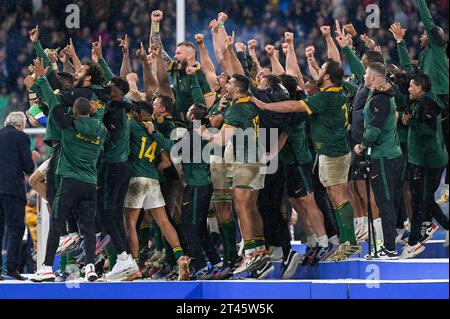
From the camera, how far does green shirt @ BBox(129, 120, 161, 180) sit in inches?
366

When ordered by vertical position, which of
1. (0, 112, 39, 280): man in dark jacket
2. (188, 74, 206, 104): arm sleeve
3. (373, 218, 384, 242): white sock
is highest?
(188, 74, 206, 104): arm sleeve

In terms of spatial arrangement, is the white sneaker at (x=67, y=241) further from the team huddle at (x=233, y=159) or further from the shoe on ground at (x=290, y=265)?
the shoe on ground at (x=290, y=265)

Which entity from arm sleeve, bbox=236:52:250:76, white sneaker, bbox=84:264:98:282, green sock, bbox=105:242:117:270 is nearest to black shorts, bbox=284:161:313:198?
arm sleeve, bbox=236:52:250:76

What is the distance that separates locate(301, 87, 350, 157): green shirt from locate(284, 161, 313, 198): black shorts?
0.19 metres

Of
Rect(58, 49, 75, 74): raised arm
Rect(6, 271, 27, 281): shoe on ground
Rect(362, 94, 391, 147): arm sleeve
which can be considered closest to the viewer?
Rect(362, 94, 391, 147): arm sleeve

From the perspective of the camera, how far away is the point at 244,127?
8.84m

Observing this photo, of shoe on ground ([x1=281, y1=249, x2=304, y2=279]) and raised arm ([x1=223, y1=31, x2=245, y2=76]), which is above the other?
raised arm ([x1=223, y1=31, x2=245, y2=76])

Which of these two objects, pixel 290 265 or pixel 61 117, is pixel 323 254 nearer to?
pixel 290 265

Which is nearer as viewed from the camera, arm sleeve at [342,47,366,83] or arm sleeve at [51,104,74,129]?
arm sleeve at [51,104,74,129]

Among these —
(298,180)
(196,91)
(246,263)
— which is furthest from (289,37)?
(246,263)

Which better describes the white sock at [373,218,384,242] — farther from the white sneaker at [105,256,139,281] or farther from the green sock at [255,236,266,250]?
the white sneaker at [105,256,139,281]

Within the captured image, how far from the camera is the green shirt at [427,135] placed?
882 centimetres
